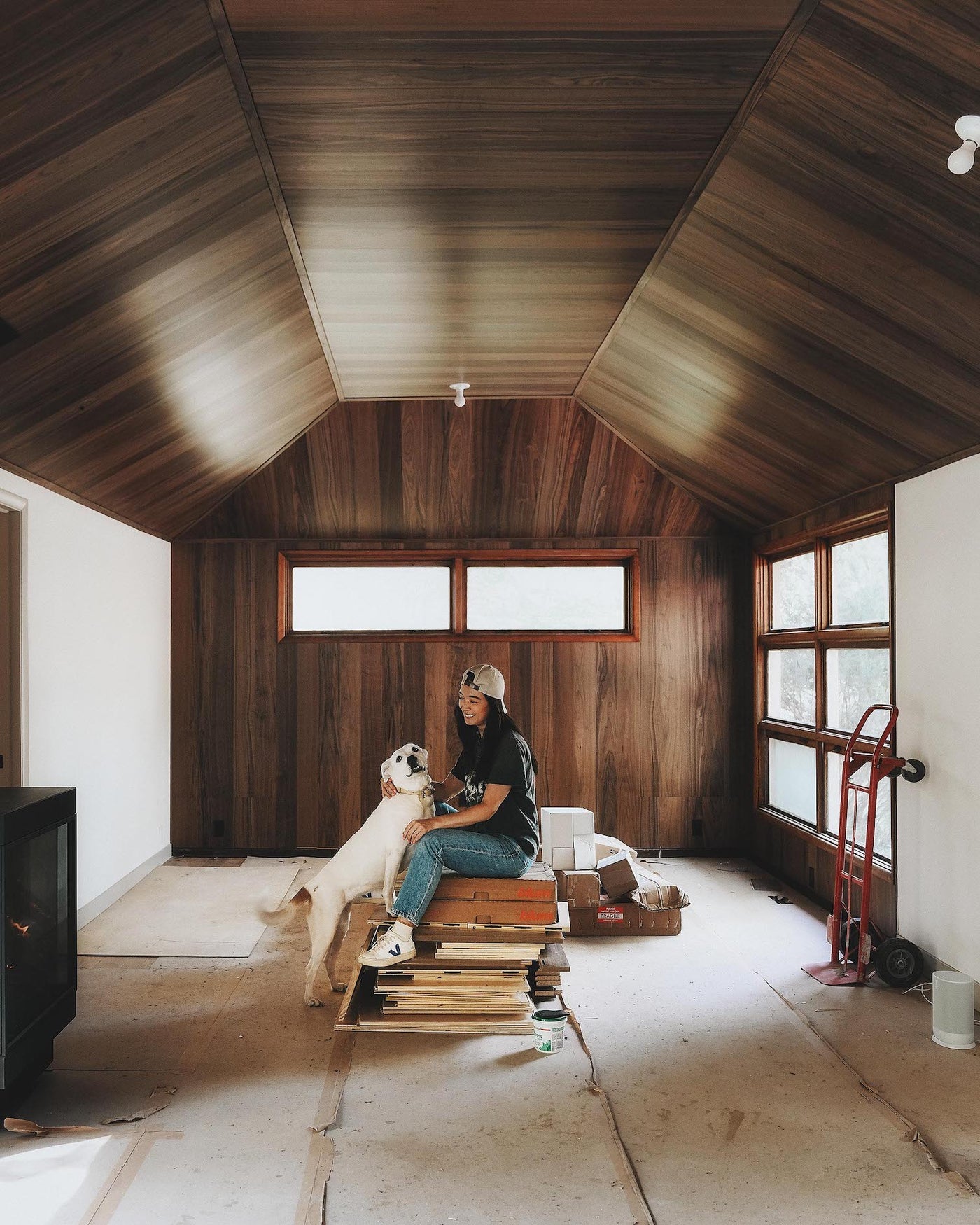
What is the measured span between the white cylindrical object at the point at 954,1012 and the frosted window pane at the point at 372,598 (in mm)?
4038

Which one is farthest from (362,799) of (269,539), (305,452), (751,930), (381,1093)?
(381,1093)

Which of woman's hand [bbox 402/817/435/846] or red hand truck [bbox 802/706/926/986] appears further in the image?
red hand truck [bbox 802/706/926/986]

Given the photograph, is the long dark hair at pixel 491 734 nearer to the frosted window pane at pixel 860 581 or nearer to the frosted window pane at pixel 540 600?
the frosted window pane at pixel 860 581

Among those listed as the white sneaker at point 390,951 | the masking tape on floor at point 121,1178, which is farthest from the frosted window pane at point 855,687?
the masking tape on floor at point 121,1178

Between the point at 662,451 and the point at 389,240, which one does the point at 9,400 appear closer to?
the point at 389,240

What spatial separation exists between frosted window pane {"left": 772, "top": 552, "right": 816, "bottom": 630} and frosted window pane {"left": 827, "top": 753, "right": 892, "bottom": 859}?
904 millimetres

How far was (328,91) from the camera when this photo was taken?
104 inches

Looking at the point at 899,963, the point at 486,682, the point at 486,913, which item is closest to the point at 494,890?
the point at 486,913

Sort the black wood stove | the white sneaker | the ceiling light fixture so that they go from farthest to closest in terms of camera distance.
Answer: the white sneaker
the black wood stove
the ceiling light fixture

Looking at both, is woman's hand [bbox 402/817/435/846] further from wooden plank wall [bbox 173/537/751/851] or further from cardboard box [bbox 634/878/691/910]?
wooden plank wall [bbox 173/537/751/851]

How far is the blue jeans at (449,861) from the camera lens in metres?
3.67

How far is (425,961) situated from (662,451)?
144 inches

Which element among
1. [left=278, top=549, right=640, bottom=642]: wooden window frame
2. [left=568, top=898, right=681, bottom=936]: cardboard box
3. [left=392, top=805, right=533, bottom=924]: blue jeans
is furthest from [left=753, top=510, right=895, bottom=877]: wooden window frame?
[left=392, top=805, right=533, bottom=924]: blue jeans

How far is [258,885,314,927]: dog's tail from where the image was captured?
3.88 metres
